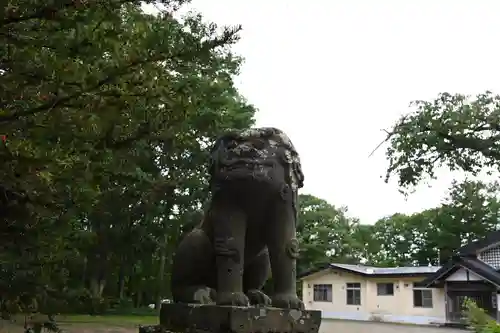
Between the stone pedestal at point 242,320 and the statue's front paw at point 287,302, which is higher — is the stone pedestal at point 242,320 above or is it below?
below

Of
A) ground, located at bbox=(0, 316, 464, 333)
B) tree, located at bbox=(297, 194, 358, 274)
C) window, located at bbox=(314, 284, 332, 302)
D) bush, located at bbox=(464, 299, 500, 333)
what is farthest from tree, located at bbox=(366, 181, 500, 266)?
bush, located at bbox=(464, 299, 500, 333)

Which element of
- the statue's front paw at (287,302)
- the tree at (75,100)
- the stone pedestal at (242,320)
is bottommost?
the stone pedestal at (242,320)

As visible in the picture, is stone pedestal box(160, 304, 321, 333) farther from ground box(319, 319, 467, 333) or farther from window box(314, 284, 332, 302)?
window box(314, 284, 332, 302)

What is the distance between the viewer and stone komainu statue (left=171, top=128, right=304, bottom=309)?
284 cm

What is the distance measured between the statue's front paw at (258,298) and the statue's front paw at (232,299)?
153 mm

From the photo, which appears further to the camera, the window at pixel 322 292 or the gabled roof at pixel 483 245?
the window at pixel 322 292

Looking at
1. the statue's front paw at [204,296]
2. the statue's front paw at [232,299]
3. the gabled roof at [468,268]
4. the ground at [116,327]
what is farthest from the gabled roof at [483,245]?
the statue's front paw at [232,299]

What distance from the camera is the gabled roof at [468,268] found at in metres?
19.1

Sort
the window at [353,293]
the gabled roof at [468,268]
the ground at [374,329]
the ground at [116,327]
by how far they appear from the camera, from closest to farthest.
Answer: the ground at [116,327]
the ground at [374,329]
the gabled roof at [468,268]
the window at [353,293]

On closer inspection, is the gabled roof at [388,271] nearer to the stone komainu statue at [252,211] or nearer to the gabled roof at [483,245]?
the gabled roof at [483,245]

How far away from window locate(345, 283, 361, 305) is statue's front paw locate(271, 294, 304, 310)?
23.4 meters

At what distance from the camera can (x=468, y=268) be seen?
19.8 m

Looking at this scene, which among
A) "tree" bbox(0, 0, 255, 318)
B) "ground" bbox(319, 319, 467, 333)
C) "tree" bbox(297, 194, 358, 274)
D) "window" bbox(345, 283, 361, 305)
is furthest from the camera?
"tree" bbox(297, 194, 358, 274)

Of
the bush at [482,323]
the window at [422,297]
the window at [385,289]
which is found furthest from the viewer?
the window at [385,289]
